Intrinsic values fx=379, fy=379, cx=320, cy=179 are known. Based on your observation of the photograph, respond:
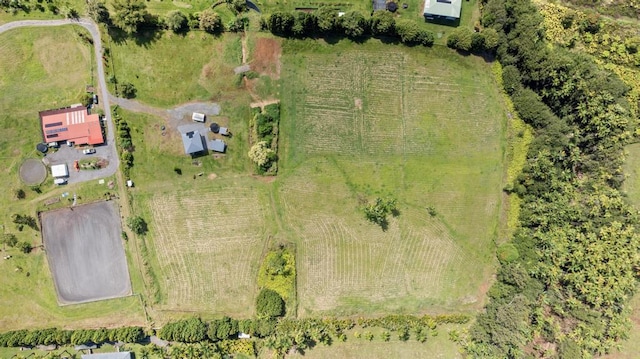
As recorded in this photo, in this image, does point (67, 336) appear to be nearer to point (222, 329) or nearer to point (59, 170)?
point (222, 329)

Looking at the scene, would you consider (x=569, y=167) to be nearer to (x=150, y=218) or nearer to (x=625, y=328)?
(x=625, y=328)

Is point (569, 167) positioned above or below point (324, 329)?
above

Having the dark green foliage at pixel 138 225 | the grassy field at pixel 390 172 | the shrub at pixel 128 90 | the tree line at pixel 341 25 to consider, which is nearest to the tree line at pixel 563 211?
the grassy field at pixel 390 172

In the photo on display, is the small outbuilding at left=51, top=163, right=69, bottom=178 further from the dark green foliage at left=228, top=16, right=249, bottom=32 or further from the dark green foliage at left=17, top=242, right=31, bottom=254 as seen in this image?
the dark green foliage at left=228, top=16, right=249, bottom=32

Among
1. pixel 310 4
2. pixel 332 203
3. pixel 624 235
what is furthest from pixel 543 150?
pixel 310 4

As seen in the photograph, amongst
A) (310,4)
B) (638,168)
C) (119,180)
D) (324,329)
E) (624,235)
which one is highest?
(310,4)

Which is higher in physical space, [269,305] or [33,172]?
[33,172]

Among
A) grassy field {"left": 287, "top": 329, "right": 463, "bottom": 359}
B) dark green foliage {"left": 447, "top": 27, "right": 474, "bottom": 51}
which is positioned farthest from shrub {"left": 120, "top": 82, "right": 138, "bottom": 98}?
dark green foliage {"left": 447, "top": 27, "right": 474, "bottom": 51}

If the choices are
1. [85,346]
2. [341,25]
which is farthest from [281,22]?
[85,346]
